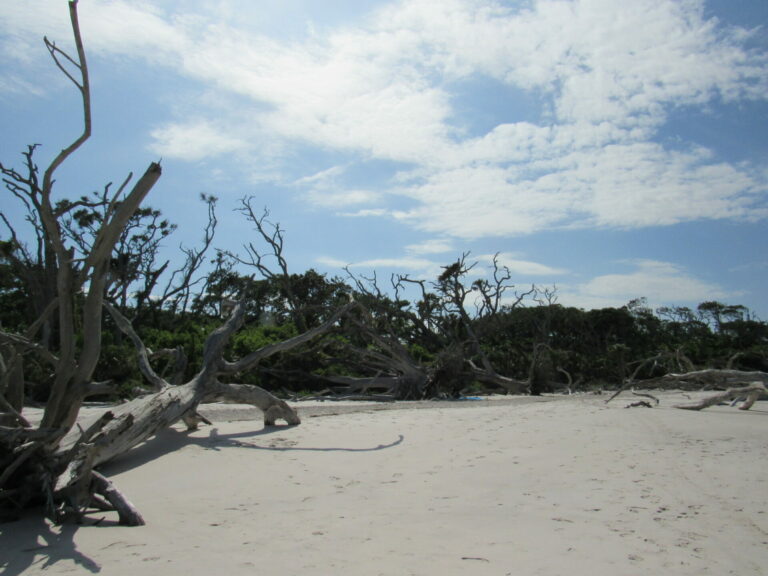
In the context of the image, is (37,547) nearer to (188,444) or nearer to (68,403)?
(68,403)

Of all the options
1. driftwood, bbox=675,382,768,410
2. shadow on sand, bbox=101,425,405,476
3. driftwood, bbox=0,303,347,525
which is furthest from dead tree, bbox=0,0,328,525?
driftwood, bbox=675,382,768,410

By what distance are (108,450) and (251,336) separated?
40.7 ft

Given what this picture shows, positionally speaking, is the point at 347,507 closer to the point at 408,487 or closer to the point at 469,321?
the point at 408,487

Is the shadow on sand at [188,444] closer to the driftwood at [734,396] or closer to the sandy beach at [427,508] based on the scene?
the sandy beach at [427,508]

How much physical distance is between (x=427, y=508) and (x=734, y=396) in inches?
349

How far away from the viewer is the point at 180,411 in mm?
5828

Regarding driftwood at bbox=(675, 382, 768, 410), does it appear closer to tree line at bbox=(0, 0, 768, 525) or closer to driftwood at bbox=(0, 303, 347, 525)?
tree line at bbox=(0, 0, 768, 525)

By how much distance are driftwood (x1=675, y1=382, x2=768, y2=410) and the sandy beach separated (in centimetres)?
329

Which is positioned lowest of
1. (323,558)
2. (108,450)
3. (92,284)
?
(323,558)

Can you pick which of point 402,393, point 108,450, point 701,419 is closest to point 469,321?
point 402,393

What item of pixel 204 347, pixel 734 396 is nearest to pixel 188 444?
pixel 204 347

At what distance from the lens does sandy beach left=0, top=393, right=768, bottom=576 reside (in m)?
2.75

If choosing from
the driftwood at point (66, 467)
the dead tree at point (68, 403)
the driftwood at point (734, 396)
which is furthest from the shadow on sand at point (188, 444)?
the driftwood at point (734, 396)

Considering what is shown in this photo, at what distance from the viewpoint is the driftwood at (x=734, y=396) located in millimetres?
9633
